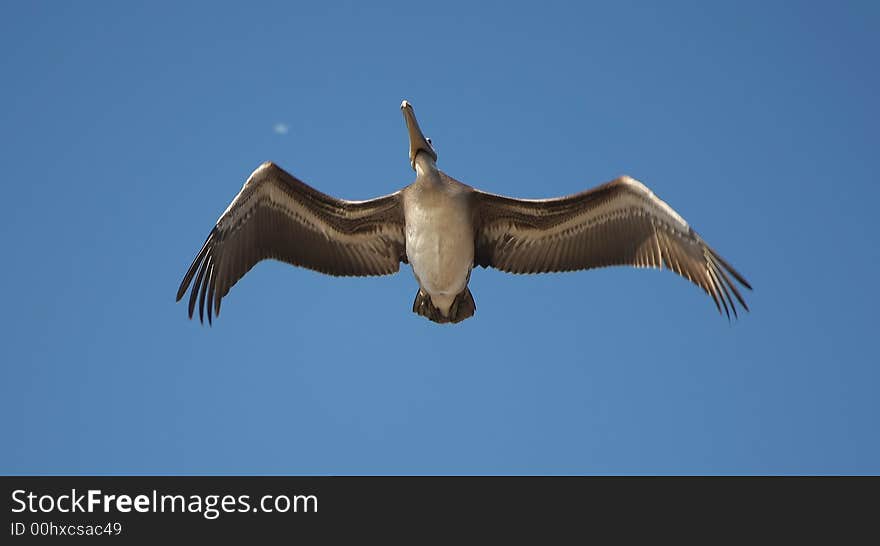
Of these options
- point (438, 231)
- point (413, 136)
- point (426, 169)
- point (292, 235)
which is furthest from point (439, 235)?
point (292, 235)

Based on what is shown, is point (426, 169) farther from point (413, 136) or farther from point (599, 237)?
point (599, 237)

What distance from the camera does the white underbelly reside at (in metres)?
12.5

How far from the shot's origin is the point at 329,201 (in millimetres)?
13344

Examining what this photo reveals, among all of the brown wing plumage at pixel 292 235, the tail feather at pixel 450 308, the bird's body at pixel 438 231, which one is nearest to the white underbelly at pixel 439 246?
the bird's body at pixel 438 231

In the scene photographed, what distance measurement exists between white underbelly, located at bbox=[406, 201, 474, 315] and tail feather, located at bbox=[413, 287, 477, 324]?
27 centimetres

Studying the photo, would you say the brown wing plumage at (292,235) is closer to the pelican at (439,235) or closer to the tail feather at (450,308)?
the pelican at (439,235)

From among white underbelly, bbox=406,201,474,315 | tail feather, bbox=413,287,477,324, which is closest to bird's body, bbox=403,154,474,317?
white underbelly, bbox=406,201,474,315

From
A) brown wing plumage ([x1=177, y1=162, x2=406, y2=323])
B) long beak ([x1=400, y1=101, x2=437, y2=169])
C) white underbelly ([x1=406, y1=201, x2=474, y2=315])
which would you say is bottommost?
white underbelly ([x1=406, y1=201, x2=474, y2=315])

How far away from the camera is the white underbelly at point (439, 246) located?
41.0ft

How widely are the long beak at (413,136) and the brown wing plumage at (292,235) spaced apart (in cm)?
67

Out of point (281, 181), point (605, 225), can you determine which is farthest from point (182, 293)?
point (605, 225)

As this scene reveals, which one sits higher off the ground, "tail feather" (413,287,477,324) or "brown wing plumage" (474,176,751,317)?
"brown wing plumage" (474,176,751,317)

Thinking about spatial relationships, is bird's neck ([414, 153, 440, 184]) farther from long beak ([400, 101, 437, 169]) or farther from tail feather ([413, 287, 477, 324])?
tail feather ([413, 287, 477, 324])

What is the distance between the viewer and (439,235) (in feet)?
41.0
